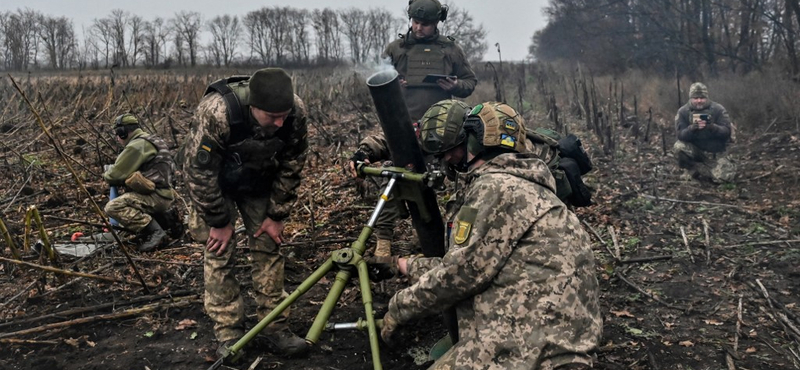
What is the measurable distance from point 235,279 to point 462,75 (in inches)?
134

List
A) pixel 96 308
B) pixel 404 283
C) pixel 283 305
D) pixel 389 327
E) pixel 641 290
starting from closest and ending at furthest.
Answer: pixel 389 327 → pixel 283 305 → pixel 96 308 → pixel 641 290 → pixel 404 283

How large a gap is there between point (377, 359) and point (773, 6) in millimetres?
19292

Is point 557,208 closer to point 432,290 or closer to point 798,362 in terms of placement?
point 432,290

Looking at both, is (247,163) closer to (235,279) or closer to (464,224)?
(235,279)

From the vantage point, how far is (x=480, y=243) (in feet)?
7.75

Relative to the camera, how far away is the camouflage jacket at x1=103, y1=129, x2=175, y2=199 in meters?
5.90

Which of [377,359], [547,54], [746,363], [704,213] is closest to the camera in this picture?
[377,359]

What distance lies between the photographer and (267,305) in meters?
3.74

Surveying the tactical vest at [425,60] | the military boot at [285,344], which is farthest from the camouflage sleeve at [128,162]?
the military boot at [285,344]

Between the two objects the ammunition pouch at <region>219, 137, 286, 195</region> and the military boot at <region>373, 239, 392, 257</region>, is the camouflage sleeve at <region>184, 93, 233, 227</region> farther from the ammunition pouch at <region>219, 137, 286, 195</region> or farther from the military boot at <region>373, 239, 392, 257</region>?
the military boot at <region>373, 239, 392, 257</region>

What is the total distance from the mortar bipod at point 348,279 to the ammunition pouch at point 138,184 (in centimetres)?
335

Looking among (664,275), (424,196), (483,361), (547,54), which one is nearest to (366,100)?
(664,275)

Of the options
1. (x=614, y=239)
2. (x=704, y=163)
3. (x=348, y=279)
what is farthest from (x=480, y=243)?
(x=704, y=163)

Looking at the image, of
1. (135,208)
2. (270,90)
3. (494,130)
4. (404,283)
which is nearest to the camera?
(494,130)
